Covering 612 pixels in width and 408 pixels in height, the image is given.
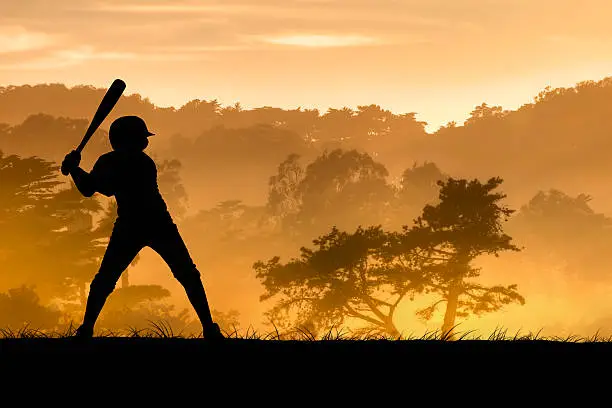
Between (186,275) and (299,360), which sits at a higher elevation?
(186,275)

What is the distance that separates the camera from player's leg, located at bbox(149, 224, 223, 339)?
8625mm

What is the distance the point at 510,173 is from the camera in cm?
19275

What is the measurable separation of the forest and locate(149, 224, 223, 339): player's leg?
494 mm

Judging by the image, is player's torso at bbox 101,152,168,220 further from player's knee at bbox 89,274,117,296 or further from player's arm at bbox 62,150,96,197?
player's knee at bbox 89,274,117,296

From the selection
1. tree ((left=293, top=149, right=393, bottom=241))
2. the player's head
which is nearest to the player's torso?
the player's head

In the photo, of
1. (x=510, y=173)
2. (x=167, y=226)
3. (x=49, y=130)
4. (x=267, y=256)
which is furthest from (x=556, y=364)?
(x=510, y=173)

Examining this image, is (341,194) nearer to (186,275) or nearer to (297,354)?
(186,275)

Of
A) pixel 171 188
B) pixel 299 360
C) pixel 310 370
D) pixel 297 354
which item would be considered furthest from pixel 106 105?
pixel 171 188

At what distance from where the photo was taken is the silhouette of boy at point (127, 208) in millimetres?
8523

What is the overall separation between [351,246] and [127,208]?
40.6m

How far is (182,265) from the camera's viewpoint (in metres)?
8.73

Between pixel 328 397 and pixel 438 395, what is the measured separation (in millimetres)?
796

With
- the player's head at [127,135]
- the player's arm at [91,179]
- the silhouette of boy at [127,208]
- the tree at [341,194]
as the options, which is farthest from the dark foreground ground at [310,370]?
the tree at [341,194]

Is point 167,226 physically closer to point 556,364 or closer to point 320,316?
point 556,364
